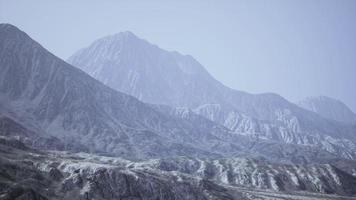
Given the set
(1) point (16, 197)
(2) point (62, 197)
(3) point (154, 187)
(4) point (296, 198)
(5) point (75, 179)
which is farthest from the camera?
(4) point (296, 198)

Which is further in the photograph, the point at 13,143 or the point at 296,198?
the point at 296,198

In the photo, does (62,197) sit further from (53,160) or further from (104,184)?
(53,160)

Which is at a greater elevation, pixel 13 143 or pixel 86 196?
pixel 13 143

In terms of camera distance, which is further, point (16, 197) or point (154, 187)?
point (154, 187)

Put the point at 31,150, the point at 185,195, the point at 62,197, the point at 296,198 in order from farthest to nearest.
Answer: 1. the point at 296,198
2. the point at 31,150
3. the point at 185,195
4. the point at 62,197

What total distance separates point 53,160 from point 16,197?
4956 centimetres

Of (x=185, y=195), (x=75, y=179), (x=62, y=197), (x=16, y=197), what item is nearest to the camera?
(x=16, y=197)

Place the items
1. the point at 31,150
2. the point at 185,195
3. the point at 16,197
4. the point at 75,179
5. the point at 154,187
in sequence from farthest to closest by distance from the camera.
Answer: the point at 31,150 < the point at 185,195 < the point at 154,187 < the point at 75,179 < the point at 16,197

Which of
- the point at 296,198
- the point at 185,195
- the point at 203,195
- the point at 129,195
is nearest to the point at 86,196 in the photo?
the point at 129,195

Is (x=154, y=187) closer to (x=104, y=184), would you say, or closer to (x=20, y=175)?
(x=104, y=184)

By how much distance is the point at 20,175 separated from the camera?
118 metres

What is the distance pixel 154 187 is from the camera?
145 m

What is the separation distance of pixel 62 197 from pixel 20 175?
47.5ft

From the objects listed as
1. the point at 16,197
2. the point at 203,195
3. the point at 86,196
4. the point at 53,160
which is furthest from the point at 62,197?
the point at 203,195
